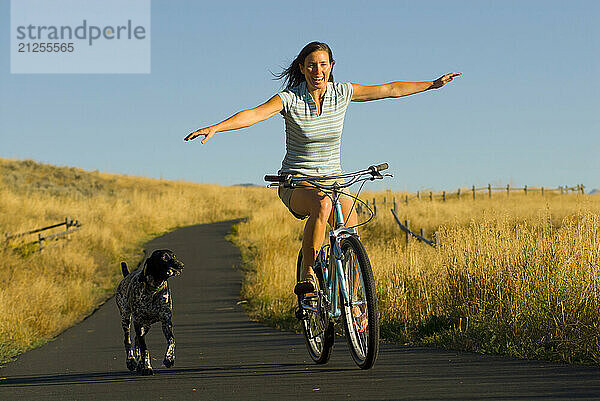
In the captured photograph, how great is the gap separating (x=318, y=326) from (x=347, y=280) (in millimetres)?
1076

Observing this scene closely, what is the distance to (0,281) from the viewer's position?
50.9 feet

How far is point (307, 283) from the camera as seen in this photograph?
6699mm

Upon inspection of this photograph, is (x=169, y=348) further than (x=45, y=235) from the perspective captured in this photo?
No

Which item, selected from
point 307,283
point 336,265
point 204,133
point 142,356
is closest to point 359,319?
point 336,265

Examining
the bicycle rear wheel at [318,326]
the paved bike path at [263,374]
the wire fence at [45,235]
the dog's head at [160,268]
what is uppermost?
the wire fence at [45,235]

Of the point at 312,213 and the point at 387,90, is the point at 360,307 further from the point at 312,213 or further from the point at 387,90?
the point at 387,90

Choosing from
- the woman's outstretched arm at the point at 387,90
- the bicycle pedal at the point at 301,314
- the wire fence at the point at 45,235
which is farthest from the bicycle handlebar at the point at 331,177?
the wire fence at the point at 45,235

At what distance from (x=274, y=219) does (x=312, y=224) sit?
2674 cm

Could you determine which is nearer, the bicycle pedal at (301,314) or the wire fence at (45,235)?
the bicycle pedal at (301,314)

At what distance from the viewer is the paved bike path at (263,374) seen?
18.3ft

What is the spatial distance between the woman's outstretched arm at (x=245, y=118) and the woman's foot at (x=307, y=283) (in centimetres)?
143

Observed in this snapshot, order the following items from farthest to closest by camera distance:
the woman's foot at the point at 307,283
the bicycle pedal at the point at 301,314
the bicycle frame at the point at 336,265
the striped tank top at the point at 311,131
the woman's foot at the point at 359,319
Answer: the bicycle pedal at the point at 301,314, the woman's foot at the point at 307,283, the striped tank top at the point at 311,131, the bicycle frame at the point at 336,265, the woman's foot at the point at 359,319

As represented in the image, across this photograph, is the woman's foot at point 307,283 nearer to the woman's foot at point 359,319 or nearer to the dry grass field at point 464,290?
the woman's foot at point 359,319

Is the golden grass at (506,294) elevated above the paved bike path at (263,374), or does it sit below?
above
